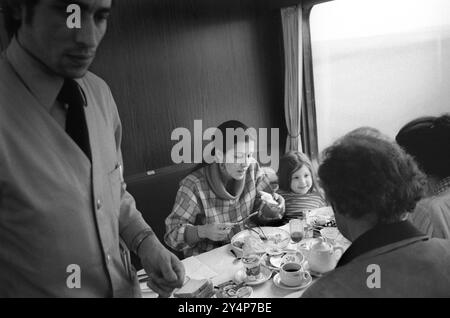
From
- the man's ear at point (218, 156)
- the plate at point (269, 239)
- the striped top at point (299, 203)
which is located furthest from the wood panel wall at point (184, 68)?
the plate at point (269, 239)

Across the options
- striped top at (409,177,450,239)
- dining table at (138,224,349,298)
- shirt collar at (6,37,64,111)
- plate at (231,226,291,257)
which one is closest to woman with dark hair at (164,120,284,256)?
plate at (231,226,291,257)

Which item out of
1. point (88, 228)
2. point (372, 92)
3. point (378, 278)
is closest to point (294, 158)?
point (372, 92)

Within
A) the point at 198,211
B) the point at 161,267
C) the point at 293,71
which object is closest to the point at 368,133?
the point at 161,267

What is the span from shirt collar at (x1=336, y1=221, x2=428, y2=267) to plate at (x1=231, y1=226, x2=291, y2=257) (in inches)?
27.1

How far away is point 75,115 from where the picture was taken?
0.80m

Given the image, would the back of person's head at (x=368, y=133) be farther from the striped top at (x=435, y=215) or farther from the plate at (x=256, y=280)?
the plate at (x=256, y=280)

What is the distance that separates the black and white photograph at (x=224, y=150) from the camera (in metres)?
0.71

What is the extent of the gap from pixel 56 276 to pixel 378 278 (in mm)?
689

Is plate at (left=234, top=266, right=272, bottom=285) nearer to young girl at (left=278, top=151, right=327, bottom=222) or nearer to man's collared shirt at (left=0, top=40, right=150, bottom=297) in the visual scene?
man's collared shirt at (left=0, top=40, right=150, bottom=297)

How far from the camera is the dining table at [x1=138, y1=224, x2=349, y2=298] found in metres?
1.19

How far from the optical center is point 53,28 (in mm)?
695

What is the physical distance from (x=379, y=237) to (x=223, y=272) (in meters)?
0.70

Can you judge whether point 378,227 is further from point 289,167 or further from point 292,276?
point 289,167
